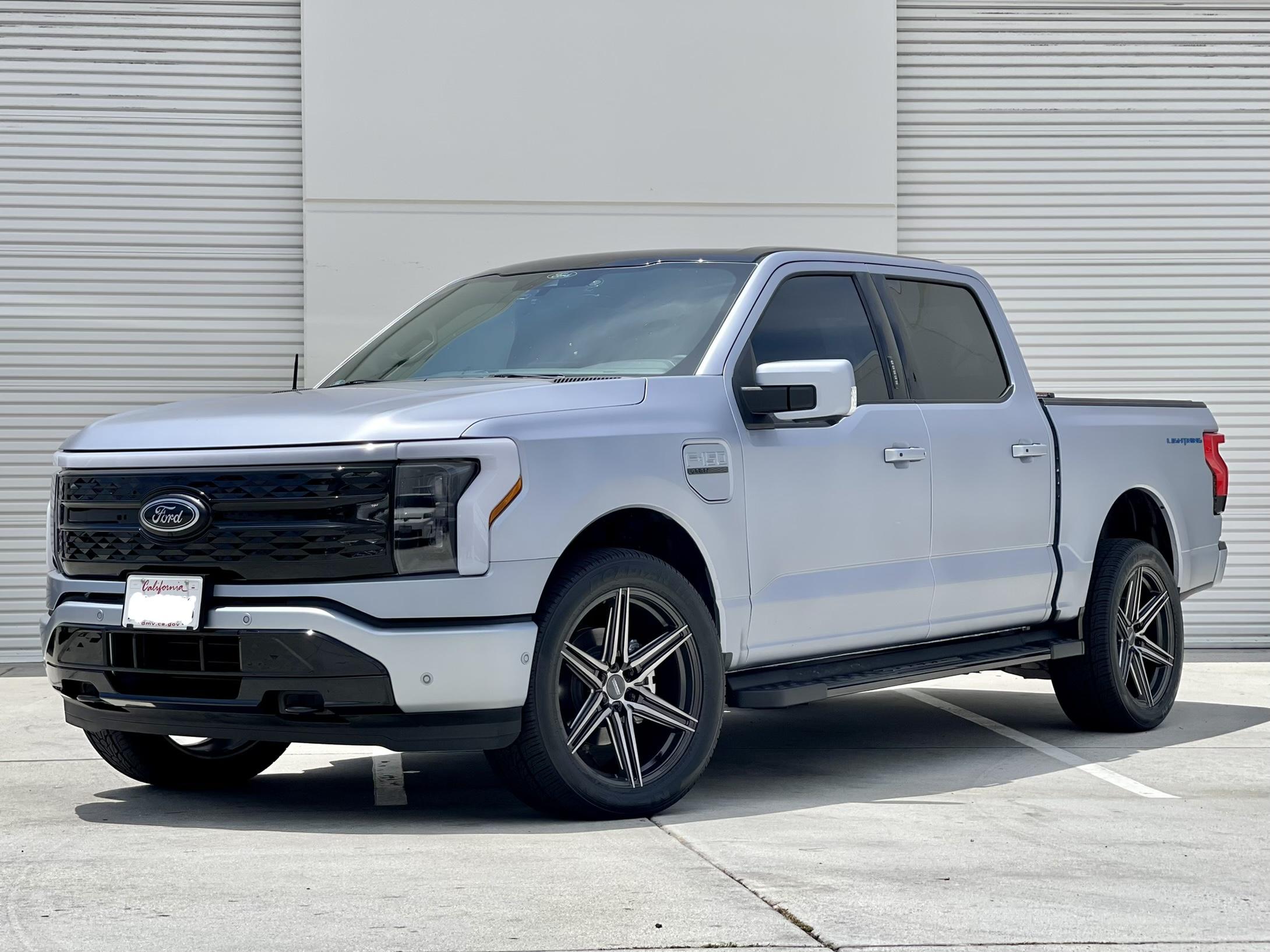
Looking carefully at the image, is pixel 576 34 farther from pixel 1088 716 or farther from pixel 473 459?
pixel 473 459

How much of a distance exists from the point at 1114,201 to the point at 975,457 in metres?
5.83

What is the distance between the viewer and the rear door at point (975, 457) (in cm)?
659

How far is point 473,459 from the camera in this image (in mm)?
4867

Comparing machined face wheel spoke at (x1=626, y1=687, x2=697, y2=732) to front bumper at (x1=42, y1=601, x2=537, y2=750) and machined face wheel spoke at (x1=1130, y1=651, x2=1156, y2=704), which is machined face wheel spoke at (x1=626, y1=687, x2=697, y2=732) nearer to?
front bumper at (x1=42, y1=601, x2=537, y2=750)

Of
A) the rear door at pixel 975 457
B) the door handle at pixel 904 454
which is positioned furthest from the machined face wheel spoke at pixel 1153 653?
the door handle at pixel 904 454

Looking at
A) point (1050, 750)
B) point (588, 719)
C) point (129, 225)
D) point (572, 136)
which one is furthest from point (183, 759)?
point (572, 136)

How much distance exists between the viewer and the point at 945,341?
699cm

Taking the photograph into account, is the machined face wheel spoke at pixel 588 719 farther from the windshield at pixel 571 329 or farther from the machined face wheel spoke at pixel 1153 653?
the machined face wheel spoke at pixel 1153 653

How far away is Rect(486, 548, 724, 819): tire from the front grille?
0.59 meters

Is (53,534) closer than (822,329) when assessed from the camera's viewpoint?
Yes

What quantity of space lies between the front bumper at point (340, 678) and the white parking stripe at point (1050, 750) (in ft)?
8.21

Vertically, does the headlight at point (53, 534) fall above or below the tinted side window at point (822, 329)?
below

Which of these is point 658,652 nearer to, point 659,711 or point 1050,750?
point 659,711

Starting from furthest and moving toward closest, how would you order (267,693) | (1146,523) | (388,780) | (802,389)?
1. (1146,523)
2. (388,780)
3. (802,389)
4. (267,693)
